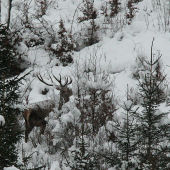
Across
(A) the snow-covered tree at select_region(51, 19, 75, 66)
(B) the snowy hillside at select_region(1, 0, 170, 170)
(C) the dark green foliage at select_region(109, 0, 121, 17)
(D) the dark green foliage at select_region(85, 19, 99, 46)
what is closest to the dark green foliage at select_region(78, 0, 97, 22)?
(B) the snowy hillside at select_region(1, 0, 170, 170)

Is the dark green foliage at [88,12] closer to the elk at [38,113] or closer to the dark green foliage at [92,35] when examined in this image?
the dark green foliage at [92,35]

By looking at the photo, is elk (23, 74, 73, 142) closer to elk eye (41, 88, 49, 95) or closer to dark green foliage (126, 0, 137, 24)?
elk eye (41, 88, 49, 95)

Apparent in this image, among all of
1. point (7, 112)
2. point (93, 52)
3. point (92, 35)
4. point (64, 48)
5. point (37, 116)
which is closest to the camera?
point (7, 112)

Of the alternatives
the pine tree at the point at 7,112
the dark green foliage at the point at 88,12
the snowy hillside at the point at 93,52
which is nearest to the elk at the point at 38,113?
the snowy hillside at the point at 93,52

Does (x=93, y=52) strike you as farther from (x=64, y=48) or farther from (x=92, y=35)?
(x=92, y=35)

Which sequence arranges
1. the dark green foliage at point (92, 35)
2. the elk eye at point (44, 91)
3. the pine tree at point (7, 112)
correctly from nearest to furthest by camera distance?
the pine tree at point (7, 112) → the elk eye at point (44, 91) → the dark green foliage at point (92, 35)

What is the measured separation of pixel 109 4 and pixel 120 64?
14.2ft

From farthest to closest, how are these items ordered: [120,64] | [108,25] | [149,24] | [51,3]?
1. [51,3]
2. [108,25]
3. [149,24]
4. [120,64]

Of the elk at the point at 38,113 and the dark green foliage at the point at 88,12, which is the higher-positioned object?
the dark green foliage at the point at 88,12

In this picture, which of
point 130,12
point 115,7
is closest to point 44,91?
point 130,12

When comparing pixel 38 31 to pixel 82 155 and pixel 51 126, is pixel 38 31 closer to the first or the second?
pixel 51 126

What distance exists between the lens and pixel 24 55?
28.0 feet

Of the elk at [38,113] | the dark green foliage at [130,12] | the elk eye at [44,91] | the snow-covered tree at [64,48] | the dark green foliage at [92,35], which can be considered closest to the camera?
the elk at [38,113]

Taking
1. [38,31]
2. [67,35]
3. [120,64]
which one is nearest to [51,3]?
[38,31]
